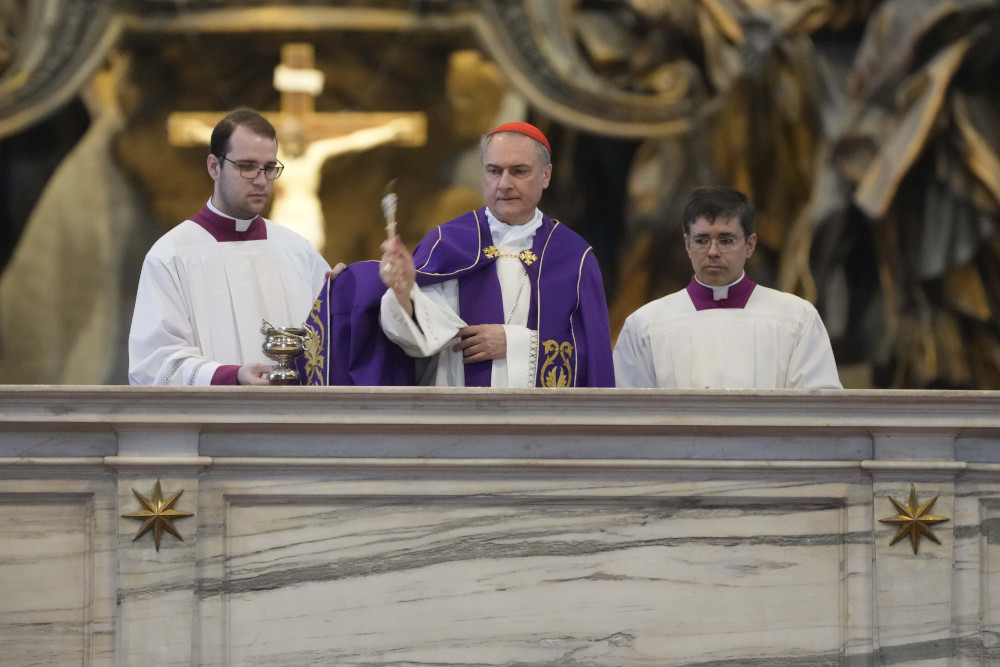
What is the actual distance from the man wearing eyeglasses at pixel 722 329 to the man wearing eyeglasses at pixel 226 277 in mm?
1018

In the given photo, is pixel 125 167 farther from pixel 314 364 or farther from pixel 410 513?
pixel 410 513

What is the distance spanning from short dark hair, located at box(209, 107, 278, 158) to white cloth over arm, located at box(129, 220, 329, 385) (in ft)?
1.09

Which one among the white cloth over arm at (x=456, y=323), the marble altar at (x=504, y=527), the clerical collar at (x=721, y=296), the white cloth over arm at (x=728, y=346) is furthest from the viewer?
the clerical collar at (x=721, y=296)

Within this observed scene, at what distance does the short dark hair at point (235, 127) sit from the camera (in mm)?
4172

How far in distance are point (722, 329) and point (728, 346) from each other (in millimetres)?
55

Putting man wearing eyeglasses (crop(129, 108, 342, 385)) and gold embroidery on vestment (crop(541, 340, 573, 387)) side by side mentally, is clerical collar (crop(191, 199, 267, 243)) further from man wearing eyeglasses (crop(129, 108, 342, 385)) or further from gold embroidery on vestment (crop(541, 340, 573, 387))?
gold embroidery on vestment (crop(541, 340, 573, 387))

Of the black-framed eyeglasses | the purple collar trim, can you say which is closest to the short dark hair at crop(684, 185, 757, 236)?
the black-framed eyeglasses

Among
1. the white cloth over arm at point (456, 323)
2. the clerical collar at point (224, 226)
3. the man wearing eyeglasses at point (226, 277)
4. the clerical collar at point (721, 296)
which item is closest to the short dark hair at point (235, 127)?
the man wearing eyeglasses at point (226, 277)

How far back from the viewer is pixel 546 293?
415 centimetres

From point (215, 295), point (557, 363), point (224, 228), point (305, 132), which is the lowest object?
point (557, 363)

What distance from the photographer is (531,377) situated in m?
3.97

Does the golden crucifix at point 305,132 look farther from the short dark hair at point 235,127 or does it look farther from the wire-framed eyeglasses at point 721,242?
the wire-framed eyeglasses at point 721,242

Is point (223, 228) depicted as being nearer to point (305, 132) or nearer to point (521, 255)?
point (521, 255)

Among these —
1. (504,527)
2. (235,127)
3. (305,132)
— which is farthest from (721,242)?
(305,132)
